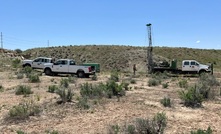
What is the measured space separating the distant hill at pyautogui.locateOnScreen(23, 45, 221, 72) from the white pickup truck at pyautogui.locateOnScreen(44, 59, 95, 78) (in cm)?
2304

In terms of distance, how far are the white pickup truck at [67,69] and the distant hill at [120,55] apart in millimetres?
23042

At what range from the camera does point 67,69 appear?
105ft

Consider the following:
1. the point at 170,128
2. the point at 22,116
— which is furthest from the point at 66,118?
the point at 170,128

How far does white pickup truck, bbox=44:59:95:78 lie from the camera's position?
31.5m

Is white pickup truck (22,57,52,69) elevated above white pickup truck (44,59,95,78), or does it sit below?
above

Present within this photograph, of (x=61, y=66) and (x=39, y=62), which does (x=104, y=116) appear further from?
(x=39, y=62)

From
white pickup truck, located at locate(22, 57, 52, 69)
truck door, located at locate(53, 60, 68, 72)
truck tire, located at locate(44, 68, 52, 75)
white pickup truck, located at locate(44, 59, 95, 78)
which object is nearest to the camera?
white pickup truck, located at locate(44, 59, 95, 78)

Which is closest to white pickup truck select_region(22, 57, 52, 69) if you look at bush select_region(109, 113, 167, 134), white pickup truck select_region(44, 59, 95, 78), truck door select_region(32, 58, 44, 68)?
truck door select_region(32, 58, 44, 68)

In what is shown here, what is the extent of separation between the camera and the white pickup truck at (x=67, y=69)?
3155 cm

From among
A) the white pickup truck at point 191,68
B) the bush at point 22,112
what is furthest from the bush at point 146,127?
the white pickup truck at point 191,68

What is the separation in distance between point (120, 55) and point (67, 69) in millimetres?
33216

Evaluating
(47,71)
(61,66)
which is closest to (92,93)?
(61,66)

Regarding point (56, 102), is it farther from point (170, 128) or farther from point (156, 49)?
point (156, 49)

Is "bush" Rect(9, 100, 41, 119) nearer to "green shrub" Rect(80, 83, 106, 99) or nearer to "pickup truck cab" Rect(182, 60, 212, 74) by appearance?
"green shrub" Rect(80, 83, 106, 99)
